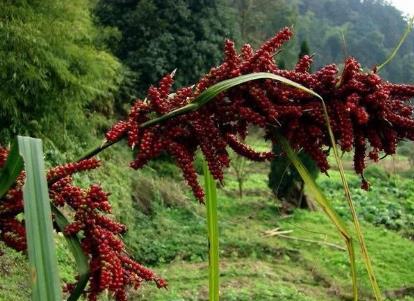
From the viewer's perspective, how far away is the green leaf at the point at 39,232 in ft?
1.69

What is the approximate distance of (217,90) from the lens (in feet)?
2.52

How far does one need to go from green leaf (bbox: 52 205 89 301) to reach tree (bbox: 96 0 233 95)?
1484 centimetres

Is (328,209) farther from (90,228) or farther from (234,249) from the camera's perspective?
(234,249)

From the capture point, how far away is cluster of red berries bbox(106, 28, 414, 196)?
865 mm

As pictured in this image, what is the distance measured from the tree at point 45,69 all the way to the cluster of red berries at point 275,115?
747 cm

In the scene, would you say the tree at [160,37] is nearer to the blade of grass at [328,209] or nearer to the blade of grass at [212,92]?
the blade of grass at [212,92]

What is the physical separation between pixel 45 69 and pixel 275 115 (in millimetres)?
8108

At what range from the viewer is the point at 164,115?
2.83 feet

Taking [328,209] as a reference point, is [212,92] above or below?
above

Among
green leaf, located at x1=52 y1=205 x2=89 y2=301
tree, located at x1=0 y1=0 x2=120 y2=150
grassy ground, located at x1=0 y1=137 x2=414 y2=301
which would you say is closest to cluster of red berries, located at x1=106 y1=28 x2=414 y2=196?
green leaf, located at x1=52 y1=205 x2=89 y2=301

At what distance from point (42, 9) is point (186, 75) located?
7752mm

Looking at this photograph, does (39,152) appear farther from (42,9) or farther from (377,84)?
(42,9)

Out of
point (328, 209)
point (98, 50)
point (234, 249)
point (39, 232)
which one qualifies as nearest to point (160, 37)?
point (98, 50)

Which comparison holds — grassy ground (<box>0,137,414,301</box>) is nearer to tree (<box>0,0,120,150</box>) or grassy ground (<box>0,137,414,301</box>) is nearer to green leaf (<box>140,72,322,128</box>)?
tree (<box>0,0,120,150</box>)
